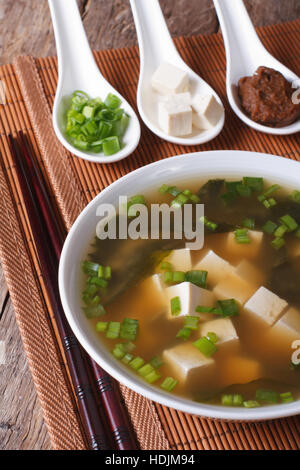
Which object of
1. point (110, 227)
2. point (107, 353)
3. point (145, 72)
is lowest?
point (107, 353)

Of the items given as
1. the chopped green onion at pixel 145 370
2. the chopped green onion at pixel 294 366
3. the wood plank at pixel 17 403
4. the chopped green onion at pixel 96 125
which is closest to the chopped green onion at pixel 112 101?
the chopped green onion at pixel 96 125

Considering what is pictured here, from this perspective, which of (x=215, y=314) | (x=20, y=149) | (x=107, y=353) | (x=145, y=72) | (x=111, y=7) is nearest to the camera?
(x=107, y=353)

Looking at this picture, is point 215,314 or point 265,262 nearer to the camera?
point 215,314

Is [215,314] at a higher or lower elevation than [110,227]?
lower

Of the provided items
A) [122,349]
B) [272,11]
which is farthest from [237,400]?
[272,11]

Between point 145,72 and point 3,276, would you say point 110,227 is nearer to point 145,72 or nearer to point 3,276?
point 3,276

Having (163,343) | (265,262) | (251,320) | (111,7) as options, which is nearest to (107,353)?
(163,343)
